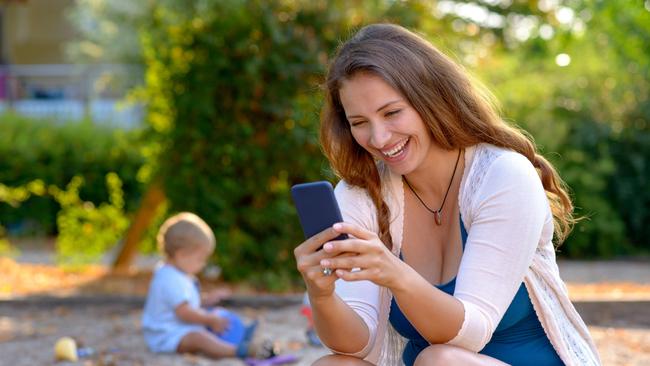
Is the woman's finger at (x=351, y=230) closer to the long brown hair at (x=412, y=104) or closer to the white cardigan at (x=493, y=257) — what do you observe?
the white cardigan at (x=493, y=257)

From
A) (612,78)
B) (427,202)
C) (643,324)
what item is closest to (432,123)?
(427,202)

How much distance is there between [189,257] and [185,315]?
0.35 m

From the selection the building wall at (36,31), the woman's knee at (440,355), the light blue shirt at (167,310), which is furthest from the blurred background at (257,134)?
the building wall at (36,31)

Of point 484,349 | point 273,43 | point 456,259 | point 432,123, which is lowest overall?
point 484,349

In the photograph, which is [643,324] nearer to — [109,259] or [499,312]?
[499,312]

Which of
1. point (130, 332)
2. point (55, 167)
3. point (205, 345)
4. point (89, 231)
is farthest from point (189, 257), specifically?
point (55, 167)

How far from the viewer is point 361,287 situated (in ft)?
8.99

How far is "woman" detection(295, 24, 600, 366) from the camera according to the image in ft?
7.83

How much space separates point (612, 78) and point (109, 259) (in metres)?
7.01

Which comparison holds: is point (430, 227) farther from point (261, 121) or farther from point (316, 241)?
point (261, 121)

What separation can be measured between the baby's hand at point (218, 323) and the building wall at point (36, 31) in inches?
681

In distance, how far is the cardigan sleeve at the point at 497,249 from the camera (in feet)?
8.00

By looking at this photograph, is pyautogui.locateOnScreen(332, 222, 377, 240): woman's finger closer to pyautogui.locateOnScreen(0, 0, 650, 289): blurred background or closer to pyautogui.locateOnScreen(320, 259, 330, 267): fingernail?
pyautogui.locateOnScreen(320, 259, 330, 267): fingernail

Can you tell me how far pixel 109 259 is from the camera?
11.1 m
